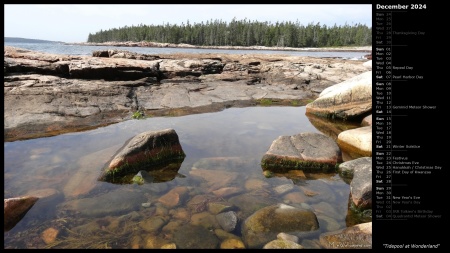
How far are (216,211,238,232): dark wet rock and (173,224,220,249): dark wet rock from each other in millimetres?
302

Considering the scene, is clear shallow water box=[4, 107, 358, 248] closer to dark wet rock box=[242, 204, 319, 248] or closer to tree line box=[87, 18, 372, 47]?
dark wet rock box=[242, 204, 319, 248]

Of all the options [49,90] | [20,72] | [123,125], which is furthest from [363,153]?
[20,72]

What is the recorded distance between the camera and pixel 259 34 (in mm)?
120625

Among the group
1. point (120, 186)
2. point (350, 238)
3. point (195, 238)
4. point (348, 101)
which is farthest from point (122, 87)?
point (350, 238)

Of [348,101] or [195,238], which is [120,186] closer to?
[195,238]

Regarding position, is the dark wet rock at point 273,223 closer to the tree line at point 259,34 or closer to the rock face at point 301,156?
the rock face at point 301,156

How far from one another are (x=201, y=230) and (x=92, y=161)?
421 cm

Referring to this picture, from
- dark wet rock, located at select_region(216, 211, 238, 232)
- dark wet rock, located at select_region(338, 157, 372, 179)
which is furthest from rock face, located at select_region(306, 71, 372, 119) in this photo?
dark wet rock, located at select_region(216, 211, 238, 232)

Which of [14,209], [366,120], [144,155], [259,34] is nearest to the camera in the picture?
[14,209]

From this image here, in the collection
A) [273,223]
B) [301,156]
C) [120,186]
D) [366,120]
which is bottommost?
[273,223]

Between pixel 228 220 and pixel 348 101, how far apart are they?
10.1 meters

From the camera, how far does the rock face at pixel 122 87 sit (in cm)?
1198

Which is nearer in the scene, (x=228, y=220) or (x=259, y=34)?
(x=228, y=220)

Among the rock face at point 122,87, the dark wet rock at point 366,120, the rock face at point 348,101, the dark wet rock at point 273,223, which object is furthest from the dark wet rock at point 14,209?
the rock face at point 348,101
